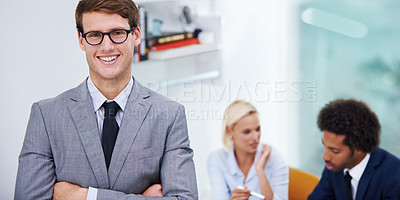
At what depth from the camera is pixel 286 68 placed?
3.15 m

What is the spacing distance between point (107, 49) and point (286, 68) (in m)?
1.96

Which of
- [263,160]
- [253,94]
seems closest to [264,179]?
[263,160]

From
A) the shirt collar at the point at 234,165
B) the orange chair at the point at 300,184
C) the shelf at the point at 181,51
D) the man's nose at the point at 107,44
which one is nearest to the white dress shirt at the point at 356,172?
the orange chair at the point at 300,184

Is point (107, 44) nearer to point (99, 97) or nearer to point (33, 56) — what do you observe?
point (99, 97)

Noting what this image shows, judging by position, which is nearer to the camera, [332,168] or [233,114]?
[332,168]

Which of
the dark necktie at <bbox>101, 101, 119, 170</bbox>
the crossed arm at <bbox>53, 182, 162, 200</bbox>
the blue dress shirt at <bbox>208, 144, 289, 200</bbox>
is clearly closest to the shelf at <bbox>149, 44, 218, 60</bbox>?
the blue dress shirt at <bbox>208, 144, 289, 200</bbox>

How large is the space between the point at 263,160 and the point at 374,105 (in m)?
0.75

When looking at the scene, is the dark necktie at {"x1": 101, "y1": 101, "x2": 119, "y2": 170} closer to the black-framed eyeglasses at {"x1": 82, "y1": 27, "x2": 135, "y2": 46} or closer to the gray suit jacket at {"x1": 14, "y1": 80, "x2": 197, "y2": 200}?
the gray suit jacket at {"x1": 14, "y1": 80, "x2": 197, "y2": 200}

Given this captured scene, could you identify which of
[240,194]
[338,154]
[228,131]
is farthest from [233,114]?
[338,154]

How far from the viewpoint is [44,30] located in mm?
1789

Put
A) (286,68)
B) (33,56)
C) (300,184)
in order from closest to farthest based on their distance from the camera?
(33,56), (300,184), (286,68)

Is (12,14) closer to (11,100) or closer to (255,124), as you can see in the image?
(11,100)

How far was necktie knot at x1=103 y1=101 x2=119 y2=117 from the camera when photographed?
4.82 ft

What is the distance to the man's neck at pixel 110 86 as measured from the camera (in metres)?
1.45
